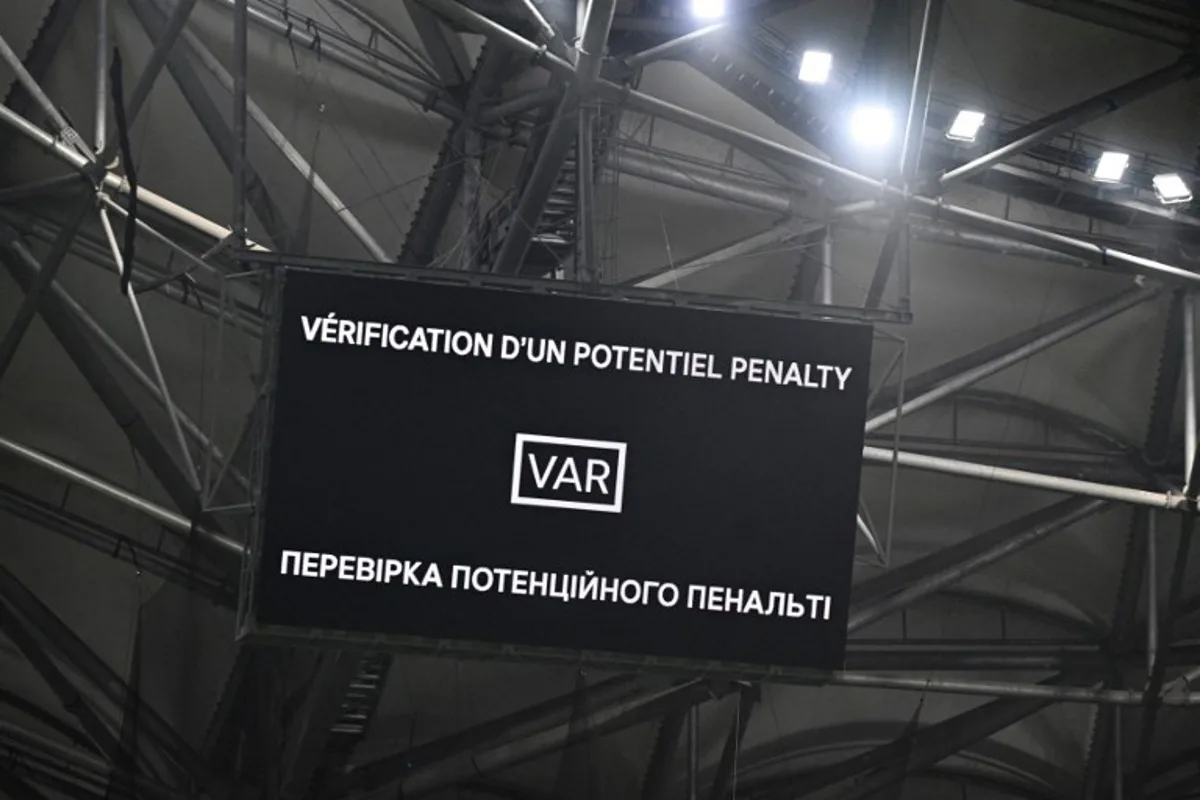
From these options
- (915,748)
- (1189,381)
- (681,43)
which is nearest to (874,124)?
(681,43)

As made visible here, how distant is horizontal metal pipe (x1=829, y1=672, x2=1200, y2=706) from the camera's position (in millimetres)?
20672

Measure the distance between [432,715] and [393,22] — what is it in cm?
799

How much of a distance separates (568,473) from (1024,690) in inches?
382

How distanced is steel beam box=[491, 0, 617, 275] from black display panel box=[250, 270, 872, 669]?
1.56 metres

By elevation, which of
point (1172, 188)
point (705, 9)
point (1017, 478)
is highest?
point (705, 9)

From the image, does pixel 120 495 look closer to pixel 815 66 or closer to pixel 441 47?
pixel 441 47

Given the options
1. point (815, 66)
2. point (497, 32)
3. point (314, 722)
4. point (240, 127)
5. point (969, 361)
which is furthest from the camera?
point (969, 361)

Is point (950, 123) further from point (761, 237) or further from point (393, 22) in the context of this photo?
point (393, 22)

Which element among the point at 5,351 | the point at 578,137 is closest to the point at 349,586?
the point at 578,137

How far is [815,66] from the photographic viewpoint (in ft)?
61.7

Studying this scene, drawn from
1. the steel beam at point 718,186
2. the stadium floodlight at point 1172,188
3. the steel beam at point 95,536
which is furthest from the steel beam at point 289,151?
the stadium floodlight at point 1172,188

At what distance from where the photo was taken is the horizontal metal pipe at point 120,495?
63.4 feet

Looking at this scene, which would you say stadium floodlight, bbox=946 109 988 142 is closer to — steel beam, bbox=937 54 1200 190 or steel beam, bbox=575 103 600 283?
steel beam, bbox=937 54 1200 190

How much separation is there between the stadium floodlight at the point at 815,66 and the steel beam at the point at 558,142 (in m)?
3.55
